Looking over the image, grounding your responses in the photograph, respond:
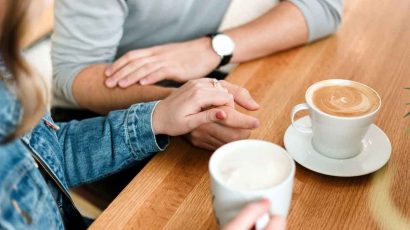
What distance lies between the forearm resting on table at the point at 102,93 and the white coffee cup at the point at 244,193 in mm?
370

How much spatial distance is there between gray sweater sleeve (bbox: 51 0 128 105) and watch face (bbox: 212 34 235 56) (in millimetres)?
208

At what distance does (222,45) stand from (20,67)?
532 mm

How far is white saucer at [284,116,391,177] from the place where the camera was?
723 mm

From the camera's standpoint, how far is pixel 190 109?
80cm

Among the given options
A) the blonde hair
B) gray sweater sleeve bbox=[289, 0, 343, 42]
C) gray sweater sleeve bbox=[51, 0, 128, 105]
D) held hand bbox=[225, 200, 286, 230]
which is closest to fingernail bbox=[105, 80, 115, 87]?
gray sweater sleeve bbox=[51, 0, 128, 105]

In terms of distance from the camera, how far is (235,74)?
0.98 m

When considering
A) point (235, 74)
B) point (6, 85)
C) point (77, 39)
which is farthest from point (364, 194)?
point (77, 39)

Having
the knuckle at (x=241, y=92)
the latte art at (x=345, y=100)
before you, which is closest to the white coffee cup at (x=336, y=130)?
the latte art at (x=345, y=100)

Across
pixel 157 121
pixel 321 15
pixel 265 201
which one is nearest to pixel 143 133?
pixel 157 121

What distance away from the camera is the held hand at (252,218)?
505mm

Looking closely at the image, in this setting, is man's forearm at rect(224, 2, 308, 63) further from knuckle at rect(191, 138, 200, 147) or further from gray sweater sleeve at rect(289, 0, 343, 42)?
knuckle at rect(191, 138, 200, 147)

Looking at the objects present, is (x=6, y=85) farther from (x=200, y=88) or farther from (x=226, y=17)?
(x=226, y=17)

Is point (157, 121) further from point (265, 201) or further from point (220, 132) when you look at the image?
point (265, 201)

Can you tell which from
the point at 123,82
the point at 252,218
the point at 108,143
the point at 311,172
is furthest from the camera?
the point at 123,82
